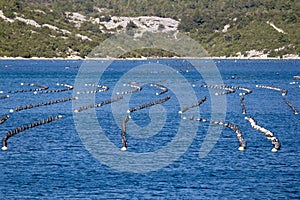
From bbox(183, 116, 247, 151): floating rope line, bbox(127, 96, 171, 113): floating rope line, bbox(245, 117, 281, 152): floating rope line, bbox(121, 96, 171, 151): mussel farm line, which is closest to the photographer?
bbox(245, 117, 281, 152): floating rope line

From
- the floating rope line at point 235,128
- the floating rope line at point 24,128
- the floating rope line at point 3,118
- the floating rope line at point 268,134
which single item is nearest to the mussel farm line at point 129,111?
the floating rope line at point 235,128

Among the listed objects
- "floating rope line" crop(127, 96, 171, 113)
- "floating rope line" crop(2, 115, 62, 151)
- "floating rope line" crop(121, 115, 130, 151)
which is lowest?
"floating rope line" crop(2, 115, 62, 151)

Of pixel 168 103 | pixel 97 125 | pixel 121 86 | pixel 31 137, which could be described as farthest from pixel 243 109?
pixel 121 86

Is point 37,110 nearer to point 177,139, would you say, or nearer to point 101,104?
point 101,104

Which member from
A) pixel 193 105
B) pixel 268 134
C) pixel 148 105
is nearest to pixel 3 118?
pixel 148 105

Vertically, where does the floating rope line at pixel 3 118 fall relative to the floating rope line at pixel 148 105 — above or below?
below

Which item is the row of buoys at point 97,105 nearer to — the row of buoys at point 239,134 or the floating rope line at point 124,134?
the floating rope line at point 124,134

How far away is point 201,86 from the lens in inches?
5128

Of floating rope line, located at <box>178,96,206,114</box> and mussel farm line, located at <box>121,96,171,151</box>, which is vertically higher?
floating rope line, located at <box>178,96,206,114</box>

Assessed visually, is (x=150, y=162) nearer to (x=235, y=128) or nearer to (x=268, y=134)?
(x=268, y=134)

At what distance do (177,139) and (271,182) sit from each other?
57.9 ft

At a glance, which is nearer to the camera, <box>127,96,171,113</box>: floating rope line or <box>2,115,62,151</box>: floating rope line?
<box>2,115,62,151</box>: floating rope line

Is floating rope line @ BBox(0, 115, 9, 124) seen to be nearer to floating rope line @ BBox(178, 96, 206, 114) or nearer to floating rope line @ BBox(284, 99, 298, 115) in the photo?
floating rope line @ BBox(178, 96, 206, 114)

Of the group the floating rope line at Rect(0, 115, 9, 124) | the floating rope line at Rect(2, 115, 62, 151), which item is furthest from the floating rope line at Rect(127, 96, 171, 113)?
the floating rope line at Rect(0, 115, 9, 124)
